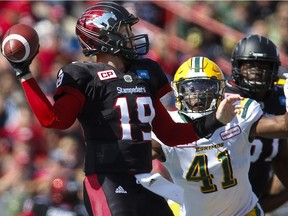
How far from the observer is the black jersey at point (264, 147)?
601 centimetres

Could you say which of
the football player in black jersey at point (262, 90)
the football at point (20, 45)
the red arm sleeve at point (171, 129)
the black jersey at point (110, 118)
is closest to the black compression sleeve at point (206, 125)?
the red arm sleeve at point (171, 129)

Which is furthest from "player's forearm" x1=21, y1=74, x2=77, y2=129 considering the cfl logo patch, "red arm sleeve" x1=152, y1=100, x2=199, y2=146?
"red arm sleeve" x1=152, y1=100, x2=199, y2=146

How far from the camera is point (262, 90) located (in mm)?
5941

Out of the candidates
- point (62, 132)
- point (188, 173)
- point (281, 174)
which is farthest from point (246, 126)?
point (62, 132)

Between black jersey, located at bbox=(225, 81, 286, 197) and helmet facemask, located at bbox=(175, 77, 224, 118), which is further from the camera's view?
black jersey, located at bbox=(225, 81, 286, 197)

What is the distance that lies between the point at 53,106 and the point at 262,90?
85.2 inches

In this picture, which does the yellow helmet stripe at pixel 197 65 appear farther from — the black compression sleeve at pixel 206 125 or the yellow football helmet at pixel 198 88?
the black compression sleeve at pixel 206 125

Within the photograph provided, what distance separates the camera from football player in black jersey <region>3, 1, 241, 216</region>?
4250 millimetres

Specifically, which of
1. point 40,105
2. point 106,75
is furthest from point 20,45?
point 106,75

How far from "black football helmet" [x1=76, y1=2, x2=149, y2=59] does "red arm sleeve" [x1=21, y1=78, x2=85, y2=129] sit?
1.22 feet

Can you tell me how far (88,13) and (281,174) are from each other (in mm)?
2106

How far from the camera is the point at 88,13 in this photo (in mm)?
4578

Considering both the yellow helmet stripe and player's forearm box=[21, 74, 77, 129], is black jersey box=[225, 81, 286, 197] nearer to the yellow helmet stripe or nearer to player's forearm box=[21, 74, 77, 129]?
the yellow helmet stripe

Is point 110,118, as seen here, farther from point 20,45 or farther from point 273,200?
point 273,200
